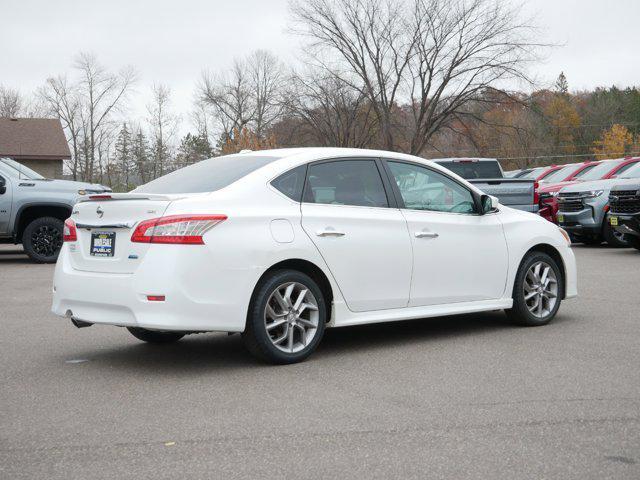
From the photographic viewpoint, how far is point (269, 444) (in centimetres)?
431

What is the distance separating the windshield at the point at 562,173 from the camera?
888 inches

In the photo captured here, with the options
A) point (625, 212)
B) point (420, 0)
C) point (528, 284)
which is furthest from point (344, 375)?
point (420, 0)

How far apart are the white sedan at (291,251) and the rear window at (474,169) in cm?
1093

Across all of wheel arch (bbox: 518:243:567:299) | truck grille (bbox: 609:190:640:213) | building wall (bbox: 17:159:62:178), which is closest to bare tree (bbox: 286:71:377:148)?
building wall (bbox: 17:159:62:178)

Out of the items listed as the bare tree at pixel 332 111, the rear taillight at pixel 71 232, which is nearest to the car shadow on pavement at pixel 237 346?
the rear taillight at pixel 71 232

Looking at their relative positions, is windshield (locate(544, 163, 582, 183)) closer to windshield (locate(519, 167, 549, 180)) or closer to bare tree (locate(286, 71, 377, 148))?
windshield (locate(519, 167, 549, 180))

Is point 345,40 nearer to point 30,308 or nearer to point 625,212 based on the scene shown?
point 625,212

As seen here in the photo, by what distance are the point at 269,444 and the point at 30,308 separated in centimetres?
617

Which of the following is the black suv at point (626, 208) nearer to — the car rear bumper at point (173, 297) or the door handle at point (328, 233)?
the door handle at point (328, 233)

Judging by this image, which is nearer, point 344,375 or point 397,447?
point 397,447

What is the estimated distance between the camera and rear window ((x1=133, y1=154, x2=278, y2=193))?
20.9ft

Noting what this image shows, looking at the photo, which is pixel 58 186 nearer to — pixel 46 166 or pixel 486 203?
pixel 486 203

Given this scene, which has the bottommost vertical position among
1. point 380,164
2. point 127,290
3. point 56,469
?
point 56,469

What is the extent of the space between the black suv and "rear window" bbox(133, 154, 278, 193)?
10.1 metres
